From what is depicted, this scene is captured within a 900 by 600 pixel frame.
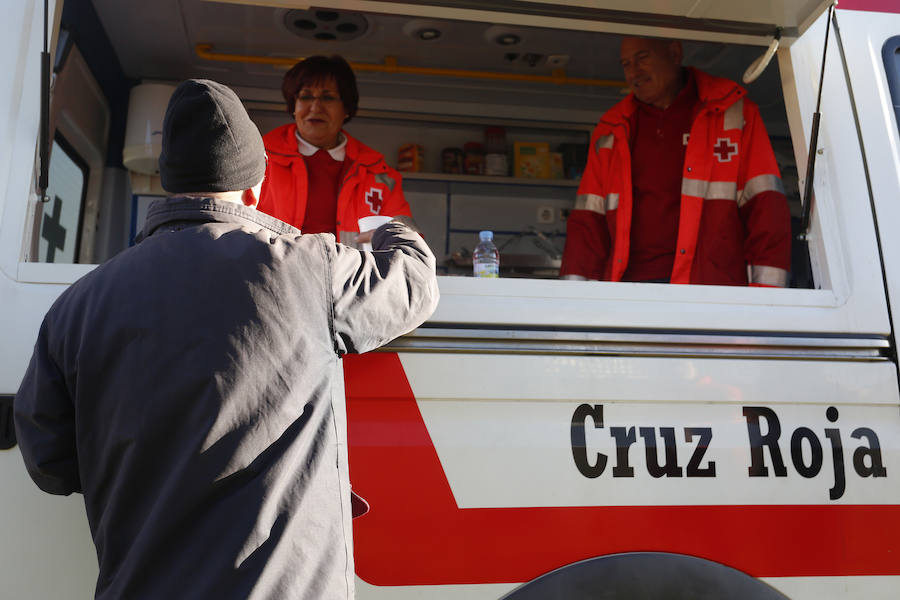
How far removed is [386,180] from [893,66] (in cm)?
168

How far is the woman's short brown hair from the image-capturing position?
2.89 m

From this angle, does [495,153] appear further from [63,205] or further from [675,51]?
[63,205]

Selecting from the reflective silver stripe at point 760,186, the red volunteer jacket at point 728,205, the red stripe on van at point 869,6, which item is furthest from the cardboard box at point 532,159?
the red stripe on van at point 869,6

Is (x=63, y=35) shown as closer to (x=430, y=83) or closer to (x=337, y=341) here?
(x=430, y=83)

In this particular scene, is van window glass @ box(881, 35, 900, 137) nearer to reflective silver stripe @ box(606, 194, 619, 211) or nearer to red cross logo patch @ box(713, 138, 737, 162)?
red cross logo patch @ box(713, 138, 737, 162)

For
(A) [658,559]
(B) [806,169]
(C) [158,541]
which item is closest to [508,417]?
(A) [658,559]

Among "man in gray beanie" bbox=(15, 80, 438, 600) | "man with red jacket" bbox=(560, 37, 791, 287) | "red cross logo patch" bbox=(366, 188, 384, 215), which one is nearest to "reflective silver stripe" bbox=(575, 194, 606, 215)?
"man with red jacket" bbox=(560, 37, 791, 287)

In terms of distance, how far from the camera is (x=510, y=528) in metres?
1.55

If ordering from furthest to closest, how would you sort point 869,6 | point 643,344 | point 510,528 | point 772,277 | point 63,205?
point 63,205 < point 772,277 < point 869,6 < point 643,344 < point 510,528

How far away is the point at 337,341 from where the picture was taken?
1338mm

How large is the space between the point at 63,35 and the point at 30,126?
1.29m

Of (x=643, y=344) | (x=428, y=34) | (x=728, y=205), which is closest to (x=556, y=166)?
(x=428, y=34)

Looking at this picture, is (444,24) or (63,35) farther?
(444,24)

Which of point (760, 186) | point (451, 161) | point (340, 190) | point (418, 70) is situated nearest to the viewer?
point (760, 186)
